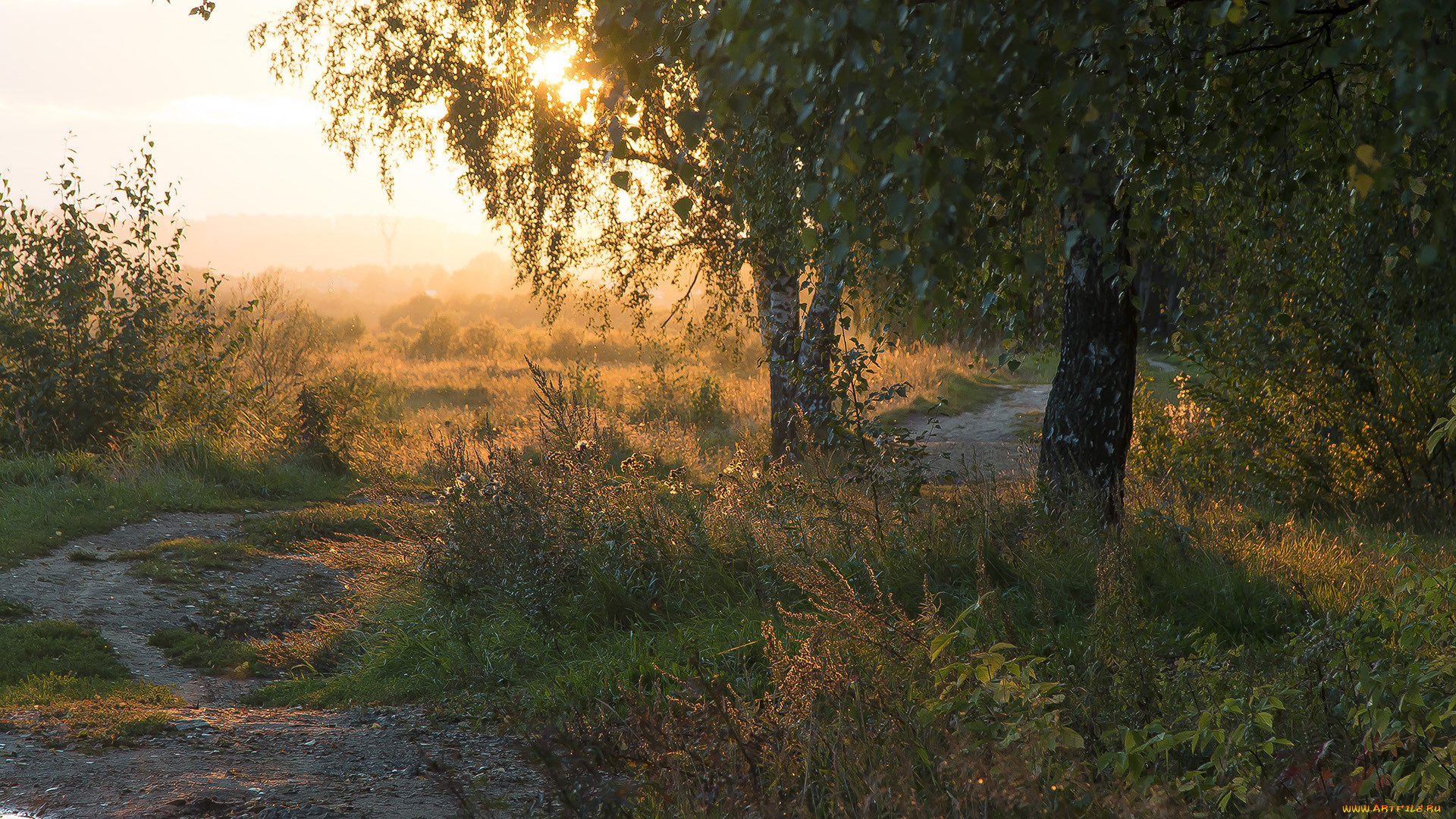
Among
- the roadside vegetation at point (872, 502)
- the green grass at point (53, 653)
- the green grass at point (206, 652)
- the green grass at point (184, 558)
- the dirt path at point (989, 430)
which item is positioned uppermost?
the roadside vegetation at point (872, 502)

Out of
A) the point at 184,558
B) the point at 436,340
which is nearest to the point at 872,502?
the point at 184,558

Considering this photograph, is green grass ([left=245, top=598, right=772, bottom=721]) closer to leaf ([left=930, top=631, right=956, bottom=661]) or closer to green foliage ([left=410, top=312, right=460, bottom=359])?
leaf ([left=930, top=631, right=956, bottom=661])

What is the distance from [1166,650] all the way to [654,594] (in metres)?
2.47

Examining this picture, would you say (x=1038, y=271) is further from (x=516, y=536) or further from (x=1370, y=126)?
(x=516, y=536)

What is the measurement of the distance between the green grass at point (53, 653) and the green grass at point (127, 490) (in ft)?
6.15

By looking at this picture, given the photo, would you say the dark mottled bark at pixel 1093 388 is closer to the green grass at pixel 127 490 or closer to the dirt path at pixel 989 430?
the dirt path at pixel 989 430

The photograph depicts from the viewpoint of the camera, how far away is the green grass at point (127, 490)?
7.80 m

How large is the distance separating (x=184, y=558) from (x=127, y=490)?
2441mm

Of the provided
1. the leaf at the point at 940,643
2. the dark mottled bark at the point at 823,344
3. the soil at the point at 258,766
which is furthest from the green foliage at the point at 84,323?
the leaf at the point at 940,643

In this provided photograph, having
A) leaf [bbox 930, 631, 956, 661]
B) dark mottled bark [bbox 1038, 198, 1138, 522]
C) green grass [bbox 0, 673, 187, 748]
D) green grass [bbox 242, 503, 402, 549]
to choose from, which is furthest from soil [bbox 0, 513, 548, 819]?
dark mottled bark [bbox 1038, 198, 1138, 522]

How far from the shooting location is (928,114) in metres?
1.80

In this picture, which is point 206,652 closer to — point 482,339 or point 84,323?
point 84,323

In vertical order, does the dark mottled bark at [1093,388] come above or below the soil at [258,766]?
above

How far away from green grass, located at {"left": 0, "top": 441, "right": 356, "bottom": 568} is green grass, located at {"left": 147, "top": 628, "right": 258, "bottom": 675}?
2.14 m
